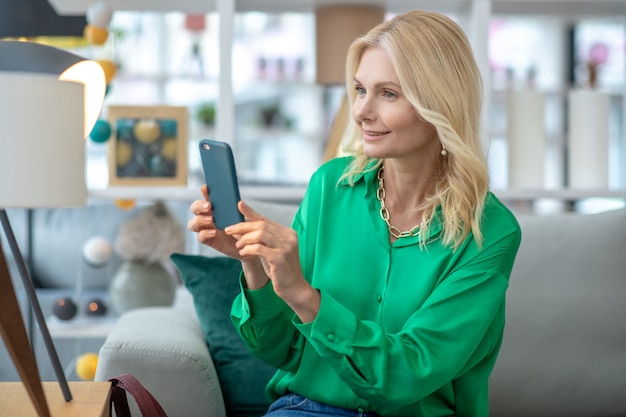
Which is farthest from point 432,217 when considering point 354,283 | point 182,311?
point 182,311

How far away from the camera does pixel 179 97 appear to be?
757 centimetres

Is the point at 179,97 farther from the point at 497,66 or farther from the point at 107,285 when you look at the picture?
the point at 107,285

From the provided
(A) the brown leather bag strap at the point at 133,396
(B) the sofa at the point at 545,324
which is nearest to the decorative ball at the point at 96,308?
(B) the sofa at the point at 545,324

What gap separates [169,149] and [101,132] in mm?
226

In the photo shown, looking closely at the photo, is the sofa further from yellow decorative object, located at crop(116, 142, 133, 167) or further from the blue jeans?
yellow decorative object, located at crop(116, 142, 133, 167)

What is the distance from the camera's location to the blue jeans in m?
1.69

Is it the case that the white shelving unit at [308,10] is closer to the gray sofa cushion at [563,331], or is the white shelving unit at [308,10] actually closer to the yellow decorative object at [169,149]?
the yellow decorative object at [169,149]

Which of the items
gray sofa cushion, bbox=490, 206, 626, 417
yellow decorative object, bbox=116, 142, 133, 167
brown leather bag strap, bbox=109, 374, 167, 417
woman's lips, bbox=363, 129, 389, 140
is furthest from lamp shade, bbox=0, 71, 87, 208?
yellow decorative object, bbox=116, 142, 133, 167

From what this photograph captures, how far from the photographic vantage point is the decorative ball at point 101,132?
2836mm

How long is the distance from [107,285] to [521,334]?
2802mm

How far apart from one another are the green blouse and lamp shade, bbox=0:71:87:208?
462 millimetres

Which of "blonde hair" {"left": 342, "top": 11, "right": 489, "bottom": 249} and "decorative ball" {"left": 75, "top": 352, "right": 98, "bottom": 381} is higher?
"blonde hair" {"left": 342, "top": 11, "right": 489, "bottom": 249}

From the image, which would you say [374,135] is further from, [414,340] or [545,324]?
[545,324]

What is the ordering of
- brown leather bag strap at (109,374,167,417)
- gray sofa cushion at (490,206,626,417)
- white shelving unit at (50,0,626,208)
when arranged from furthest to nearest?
white shelving unit at (50,0,626,208) < gray sofa cushion at (490,206,626,417) < brown leather bag strap at (109,374,167,417)
